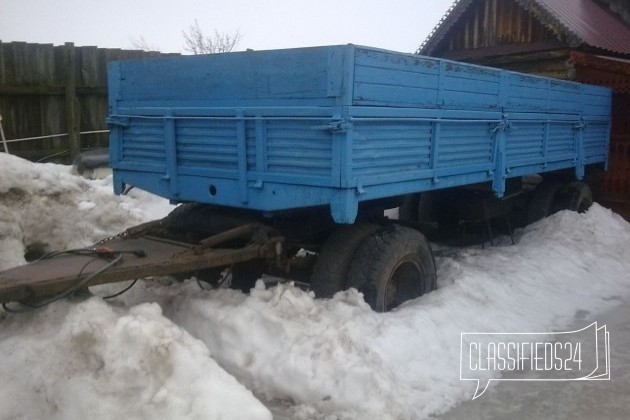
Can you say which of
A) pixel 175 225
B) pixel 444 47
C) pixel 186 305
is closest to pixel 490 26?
pixel 444 47

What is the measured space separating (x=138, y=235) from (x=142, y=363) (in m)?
1.91

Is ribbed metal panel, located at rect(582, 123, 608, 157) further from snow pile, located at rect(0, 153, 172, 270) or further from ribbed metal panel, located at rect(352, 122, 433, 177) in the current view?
snow pile, located at rect(0, 153, 172, 270)

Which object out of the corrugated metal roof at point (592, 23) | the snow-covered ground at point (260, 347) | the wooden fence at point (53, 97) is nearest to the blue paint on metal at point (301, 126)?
the snow-covered ground at point (260, 347)

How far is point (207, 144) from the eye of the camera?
504cm

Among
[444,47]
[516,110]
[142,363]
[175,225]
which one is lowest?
[142,363]

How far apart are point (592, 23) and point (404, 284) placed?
9.71 m

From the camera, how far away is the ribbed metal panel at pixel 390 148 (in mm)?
4520

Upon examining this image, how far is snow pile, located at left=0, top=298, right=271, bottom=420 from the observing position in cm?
338

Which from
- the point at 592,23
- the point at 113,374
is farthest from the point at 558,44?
the point at 113,374

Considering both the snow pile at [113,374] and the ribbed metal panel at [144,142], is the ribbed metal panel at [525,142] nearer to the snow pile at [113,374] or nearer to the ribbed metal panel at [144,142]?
the ribbed metal panel at [144,142]

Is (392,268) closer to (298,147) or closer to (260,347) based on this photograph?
(298,147)

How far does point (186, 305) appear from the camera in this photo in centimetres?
464

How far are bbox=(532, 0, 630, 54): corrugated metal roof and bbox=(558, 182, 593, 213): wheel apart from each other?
10.8 ft

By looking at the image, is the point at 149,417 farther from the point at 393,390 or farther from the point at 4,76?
the point at 4,76
